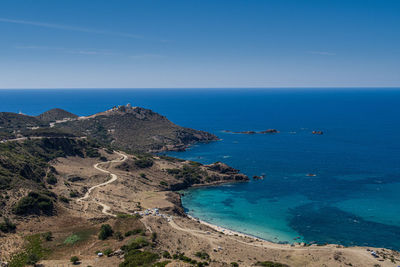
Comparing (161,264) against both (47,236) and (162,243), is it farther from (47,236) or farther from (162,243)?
(47,236)

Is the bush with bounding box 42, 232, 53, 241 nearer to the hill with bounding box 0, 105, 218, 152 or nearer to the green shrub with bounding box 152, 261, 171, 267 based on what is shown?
the green shrub with bounding box 152, 261, 171, 267

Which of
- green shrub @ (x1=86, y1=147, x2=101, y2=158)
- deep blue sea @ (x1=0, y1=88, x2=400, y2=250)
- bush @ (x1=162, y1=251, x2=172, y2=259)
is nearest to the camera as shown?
bush @ (x1=162, y1=251, x2=172, y2=259)

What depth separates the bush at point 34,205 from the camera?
56.6 m

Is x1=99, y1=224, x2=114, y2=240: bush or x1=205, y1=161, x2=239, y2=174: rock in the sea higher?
x1=99, y1=224, x2=114, y2=240: bush

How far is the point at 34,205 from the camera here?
5903 cm


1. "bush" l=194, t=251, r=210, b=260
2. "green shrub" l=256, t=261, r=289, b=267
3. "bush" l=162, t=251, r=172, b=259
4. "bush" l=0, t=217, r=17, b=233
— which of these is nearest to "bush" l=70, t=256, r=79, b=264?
"bush" l=162, t=251, r=172, b=259

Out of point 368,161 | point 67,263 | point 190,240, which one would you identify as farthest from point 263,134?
Answer: point 67,263

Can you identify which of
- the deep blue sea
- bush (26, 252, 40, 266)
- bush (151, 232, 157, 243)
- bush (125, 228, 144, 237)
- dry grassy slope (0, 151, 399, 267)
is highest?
bush (26, 252, 40, 266)

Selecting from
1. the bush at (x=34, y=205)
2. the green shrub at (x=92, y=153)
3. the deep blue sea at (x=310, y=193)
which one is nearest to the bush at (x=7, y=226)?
the bush at (x=34, y=205)

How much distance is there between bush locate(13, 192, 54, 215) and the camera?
56.6 meters

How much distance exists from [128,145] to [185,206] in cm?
8825

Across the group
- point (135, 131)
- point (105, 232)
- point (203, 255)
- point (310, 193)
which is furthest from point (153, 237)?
point (135, 131)

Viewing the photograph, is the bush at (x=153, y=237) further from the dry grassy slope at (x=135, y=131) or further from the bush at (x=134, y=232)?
the dry grassy slope at (x=135, y=131)

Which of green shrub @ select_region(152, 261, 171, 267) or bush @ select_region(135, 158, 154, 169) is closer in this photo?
green shrub @ select_region(152, 261, 171, 267)
